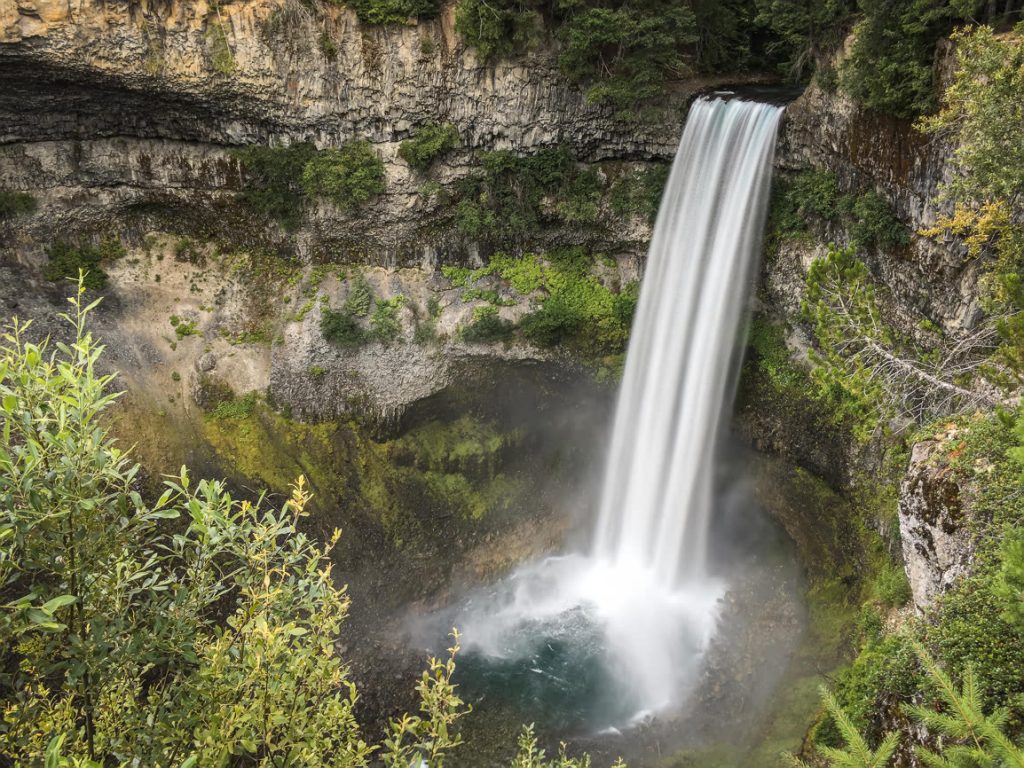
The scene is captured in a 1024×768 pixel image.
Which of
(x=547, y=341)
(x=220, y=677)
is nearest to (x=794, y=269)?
(x=547, y=341)

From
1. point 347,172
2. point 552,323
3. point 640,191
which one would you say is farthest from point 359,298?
point 640,191

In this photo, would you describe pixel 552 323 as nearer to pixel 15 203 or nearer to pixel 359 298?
pixel 359 298

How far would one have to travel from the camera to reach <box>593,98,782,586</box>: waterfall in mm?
17453

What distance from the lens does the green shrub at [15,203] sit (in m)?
19.6

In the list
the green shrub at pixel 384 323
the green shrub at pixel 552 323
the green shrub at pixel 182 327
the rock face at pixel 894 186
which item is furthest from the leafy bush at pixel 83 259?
the rock face at pixel 894 186

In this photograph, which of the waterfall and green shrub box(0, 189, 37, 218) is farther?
green shrub box(0, 189, 37, 218)

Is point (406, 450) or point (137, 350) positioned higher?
point (137, 350)

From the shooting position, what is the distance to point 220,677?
15.8 ft

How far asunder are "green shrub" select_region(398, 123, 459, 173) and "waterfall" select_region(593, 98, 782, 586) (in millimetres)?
7007

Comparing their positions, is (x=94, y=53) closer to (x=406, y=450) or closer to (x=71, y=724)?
(x=406, y=450)

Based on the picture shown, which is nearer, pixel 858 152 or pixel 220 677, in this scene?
pixel 220 677

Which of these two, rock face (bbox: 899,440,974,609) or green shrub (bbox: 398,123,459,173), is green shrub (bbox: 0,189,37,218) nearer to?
green shrub (bbox: 398,123,459,173)

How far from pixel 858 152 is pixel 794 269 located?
3399 millimetres

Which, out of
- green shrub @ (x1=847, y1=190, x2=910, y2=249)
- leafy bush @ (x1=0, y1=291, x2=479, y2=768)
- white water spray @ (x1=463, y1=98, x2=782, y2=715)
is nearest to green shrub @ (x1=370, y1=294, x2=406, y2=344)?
white water spray @ (x1=463, y1=98, x2=782, y2=715)
